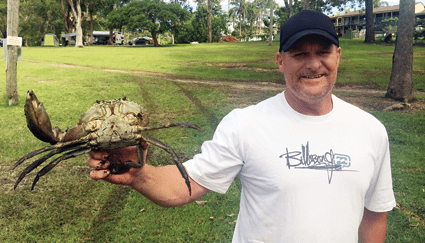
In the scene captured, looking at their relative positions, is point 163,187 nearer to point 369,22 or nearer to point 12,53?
point 12,53

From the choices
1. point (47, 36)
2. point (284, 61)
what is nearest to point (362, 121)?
point (284, 61)

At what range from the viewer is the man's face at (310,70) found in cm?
225

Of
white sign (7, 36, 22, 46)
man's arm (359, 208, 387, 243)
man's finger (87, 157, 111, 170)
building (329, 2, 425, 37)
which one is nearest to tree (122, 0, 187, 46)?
building (329, 2, 425, 37)

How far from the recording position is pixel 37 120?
8.66 ft

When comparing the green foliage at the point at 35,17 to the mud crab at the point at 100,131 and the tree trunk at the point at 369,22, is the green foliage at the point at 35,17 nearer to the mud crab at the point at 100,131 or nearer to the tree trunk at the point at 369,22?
the tree trunk at the point at 369,22

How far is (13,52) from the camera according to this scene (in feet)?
38.7

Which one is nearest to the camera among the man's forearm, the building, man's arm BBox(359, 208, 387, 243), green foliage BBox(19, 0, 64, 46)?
the man's forearm

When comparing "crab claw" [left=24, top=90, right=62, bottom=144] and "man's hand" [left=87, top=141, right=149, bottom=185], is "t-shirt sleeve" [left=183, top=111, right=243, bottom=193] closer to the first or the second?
"man's hand" [left=87, top=141, right=149, bottom=185]

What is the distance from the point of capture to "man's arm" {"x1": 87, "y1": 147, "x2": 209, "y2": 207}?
2.30 metres

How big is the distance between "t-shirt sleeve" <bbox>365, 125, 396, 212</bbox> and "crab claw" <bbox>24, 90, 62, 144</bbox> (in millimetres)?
2536

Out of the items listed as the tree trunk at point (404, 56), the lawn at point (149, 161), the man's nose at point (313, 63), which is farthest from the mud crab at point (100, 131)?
the tree trunk at point (404, 56)

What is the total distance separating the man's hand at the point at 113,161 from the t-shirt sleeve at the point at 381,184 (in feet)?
5.49

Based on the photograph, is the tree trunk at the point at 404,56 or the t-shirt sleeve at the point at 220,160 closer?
the t-shirt sleeve at the point at 220,160

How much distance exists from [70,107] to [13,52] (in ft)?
9.20
